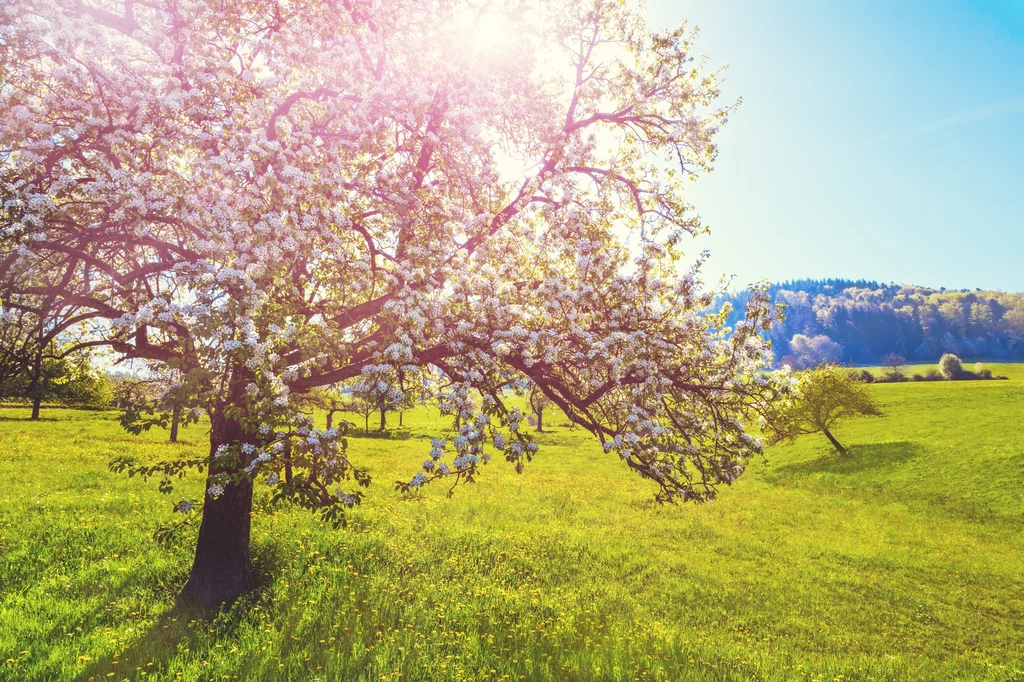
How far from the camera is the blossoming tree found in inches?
328

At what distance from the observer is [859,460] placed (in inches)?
1853

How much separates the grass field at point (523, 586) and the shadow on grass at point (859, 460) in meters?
7.14

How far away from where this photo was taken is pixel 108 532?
1694 cm

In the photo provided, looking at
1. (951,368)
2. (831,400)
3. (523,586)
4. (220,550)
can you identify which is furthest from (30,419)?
(951,368)

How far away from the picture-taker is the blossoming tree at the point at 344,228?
833cm

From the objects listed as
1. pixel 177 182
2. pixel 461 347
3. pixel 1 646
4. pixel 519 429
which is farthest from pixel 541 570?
pixel 177 182

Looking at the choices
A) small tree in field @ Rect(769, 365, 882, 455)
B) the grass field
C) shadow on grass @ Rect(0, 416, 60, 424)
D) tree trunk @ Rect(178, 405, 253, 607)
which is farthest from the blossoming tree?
shadow on grass @ Rect(0, 416, 60, 424)

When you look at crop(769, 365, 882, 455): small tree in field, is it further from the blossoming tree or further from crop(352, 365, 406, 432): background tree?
crop(352, 365, 406, 432): background tree

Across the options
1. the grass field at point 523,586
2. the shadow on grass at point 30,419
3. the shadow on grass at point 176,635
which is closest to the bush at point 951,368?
the grass field at point 523,586

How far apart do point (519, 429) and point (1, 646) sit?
1023 centimetres

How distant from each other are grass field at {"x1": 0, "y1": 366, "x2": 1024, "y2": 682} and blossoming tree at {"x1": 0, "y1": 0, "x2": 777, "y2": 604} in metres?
2.57

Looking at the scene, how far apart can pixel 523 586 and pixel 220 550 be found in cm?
876

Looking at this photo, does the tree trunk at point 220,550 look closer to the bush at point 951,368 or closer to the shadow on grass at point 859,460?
the shadow on grass at point 859,460

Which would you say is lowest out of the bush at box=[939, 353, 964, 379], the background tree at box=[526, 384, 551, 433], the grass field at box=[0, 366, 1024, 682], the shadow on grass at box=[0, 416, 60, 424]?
the grass field at box=[0, 366, 1024, 682]
